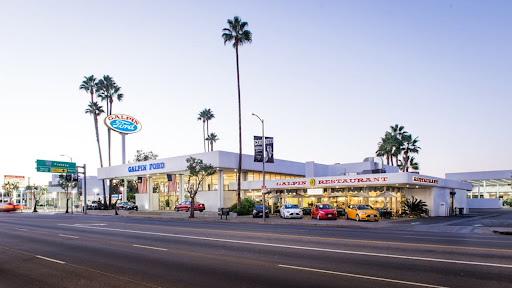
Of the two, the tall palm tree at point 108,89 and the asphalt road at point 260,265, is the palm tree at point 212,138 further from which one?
the asphalt road at point 260,265

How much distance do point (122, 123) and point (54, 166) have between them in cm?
1253

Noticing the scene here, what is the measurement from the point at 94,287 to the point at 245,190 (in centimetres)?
4516

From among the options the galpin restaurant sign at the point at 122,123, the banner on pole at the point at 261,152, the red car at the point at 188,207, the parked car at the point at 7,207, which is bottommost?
the parked car at the point at 7,207

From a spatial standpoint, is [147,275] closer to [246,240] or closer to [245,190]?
[246,240]

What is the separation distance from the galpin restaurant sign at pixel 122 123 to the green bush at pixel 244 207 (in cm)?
2716

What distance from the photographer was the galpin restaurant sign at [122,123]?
64.7 meters

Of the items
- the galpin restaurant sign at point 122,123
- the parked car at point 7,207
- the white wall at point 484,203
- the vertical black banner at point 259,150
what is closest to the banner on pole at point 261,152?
the vertical black banner at point 259,150

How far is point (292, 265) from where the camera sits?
11.3 meters

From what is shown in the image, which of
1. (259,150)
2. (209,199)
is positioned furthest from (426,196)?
(209,199)

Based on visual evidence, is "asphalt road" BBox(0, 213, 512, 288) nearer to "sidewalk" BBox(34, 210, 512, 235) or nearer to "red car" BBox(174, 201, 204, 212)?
"sidewalk" BBox(34, 210, 512, 235)

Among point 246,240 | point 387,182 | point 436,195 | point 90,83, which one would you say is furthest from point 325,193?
point 90,83

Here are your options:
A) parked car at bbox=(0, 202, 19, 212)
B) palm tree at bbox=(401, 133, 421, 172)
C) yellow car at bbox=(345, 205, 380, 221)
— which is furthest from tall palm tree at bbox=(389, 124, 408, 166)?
parked car at bbox=(0, 202, 19, 212)

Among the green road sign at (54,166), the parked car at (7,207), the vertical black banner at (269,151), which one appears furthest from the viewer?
the parked car at (7,207)

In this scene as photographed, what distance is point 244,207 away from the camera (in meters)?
48.6
